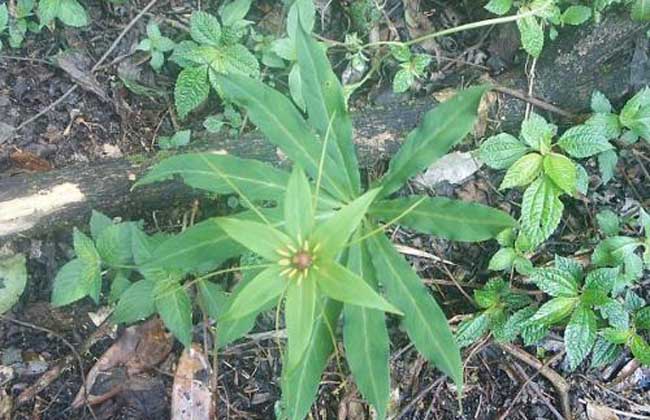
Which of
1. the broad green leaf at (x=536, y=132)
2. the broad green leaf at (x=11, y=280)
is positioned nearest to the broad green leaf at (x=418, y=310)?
the broad green leaf at (x=536, y=132)

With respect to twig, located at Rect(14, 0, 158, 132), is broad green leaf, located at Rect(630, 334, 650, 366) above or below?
below

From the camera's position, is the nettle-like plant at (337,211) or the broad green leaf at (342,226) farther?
the nettle-like plant at (337,211)

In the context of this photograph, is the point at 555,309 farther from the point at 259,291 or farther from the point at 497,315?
the point at 259,291

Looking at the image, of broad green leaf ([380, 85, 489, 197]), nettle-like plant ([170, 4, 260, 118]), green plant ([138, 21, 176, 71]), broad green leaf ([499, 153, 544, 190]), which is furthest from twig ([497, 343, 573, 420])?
green plant ([138, 21, 176, 71])

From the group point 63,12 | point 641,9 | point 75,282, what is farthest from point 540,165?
point 63,12

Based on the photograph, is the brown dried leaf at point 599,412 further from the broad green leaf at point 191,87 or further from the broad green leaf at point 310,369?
the broad green leaf at point 191,87

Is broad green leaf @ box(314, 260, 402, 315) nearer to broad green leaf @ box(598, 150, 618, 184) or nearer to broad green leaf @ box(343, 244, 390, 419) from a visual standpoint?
broad green leaf @ box(343, 244, 390, 419)
